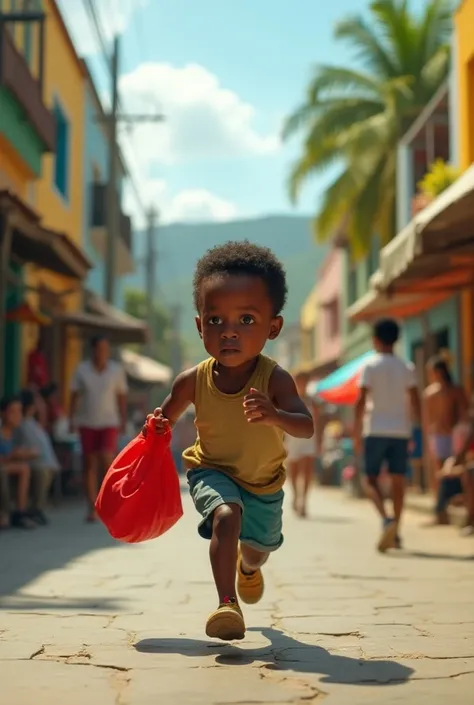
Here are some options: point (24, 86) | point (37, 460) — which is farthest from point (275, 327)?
point (24, 86)

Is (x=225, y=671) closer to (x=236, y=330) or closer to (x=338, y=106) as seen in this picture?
(x=236, y=330)

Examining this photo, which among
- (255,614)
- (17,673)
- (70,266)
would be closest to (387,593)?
(255,614)

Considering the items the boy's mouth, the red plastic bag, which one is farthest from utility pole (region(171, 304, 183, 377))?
the boy's mouth

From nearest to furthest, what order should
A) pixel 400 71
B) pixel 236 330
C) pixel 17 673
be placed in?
pixel 17 673
pixel 236 330
pixel 400 71

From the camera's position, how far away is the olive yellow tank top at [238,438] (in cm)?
426

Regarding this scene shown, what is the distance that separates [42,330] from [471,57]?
27.2 ft

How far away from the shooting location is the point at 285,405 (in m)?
4.26

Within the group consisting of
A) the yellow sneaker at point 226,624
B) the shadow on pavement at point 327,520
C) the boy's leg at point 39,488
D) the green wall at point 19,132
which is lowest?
the shadow on pavement at point 327,520

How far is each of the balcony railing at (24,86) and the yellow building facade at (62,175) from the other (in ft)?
4.85

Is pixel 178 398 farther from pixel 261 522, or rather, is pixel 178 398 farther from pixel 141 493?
pixel 261 522

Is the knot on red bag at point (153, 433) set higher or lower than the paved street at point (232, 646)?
higher

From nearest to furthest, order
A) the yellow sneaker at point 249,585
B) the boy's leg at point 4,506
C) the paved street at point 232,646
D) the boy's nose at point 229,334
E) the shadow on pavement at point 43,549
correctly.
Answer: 1. the paved street at point 232,646
2. the boy's nose at point 229,334
3. the yellow sneaker at point 249,585
4. the shadow on pavement at point 43,549
5. the boy's leg at point 4,506

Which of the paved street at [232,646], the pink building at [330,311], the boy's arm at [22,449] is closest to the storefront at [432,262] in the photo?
the paved street at [232,646]

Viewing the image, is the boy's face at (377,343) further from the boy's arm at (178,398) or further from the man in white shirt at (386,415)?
the boy's arm at (178,398)
